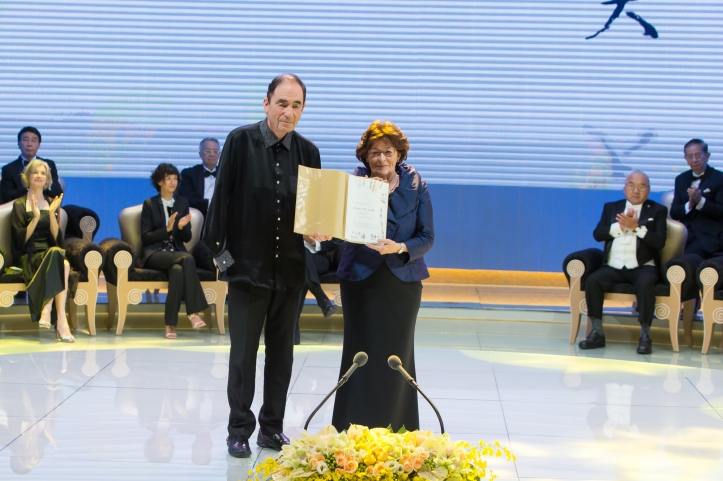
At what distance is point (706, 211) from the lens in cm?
735

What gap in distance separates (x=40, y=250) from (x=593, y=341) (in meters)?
4.27

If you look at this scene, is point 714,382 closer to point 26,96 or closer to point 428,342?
point 428,342

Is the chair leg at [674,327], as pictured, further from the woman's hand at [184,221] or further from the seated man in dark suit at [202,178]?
the seated man in dark suit at [202,178]

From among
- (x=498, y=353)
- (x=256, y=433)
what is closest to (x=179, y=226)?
(x=498, y=353)

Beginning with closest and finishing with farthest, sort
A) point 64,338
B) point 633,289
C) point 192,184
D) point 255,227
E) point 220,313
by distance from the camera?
point 255,227 < point 64,338 < point 633,289 < point 220,313 < point 192,184

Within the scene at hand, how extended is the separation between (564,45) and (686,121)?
1.37 meters

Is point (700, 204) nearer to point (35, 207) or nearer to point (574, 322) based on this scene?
point (574, 322)

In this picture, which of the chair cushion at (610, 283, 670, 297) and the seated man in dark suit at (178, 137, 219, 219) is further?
the seated man in dark suit at (178, 137, 219, 219)

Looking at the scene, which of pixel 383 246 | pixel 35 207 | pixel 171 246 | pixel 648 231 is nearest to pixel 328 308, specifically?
pixel 171 246

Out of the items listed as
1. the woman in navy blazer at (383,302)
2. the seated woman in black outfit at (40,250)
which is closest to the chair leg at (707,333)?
the woman in navy blazer at (383,302)

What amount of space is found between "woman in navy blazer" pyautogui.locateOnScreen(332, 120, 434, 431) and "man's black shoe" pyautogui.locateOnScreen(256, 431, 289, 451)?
0.46 metres

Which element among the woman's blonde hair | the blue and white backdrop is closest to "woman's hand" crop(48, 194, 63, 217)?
the woman's blonde hair

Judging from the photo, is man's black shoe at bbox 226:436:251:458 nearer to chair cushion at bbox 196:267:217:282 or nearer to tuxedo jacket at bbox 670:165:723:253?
chair cushion at bbox 196:267:217:282

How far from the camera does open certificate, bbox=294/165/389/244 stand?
10.8ft
